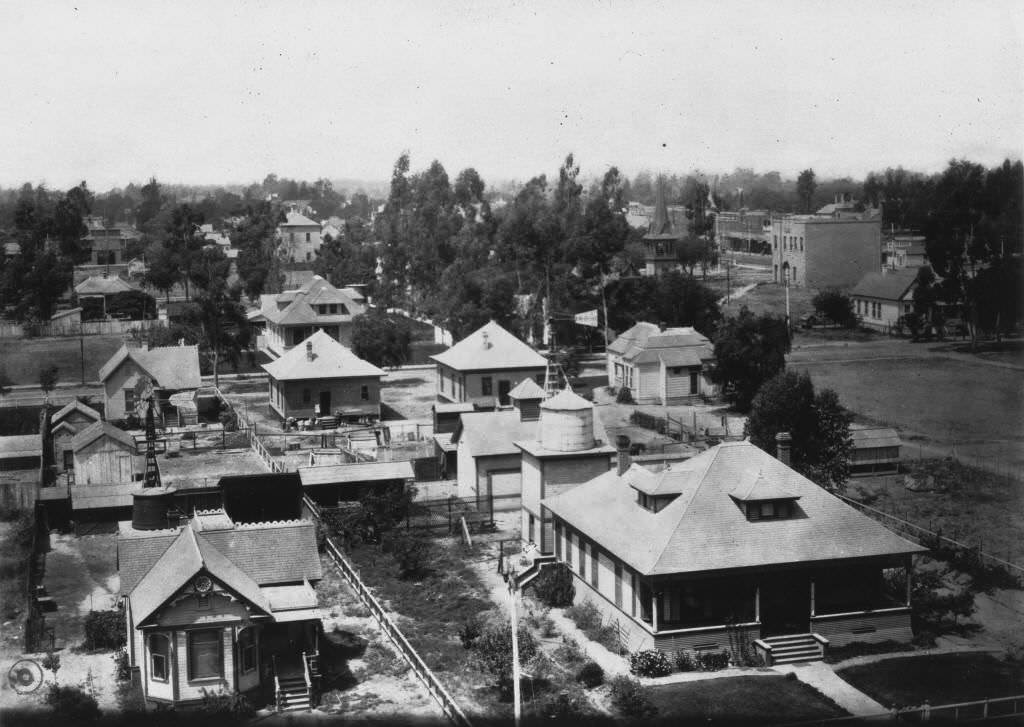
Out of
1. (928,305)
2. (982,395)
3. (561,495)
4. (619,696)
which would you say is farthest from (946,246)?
(619,696)

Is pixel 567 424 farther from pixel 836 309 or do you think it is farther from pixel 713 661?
pixel 836 309

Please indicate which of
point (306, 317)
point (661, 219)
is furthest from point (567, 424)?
point (661, 219)

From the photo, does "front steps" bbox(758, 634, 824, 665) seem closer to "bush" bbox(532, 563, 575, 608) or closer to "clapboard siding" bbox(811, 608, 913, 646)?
"clapboard siding" bbox(811, 608, 913, 646)

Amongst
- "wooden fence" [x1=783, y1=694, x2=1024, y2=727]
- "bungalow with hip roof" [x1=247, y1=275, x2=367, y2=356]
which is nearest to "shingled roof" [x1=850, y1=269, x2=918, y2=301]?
"bungalow with hip roof" [x1=247, y1=275, x2=367, y2=356]

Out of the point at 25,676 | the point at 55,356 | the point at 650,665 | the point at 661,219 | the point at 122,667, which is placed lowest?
the point at 650,665

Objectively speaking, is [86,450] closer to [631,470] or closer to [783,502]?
[631,470]
